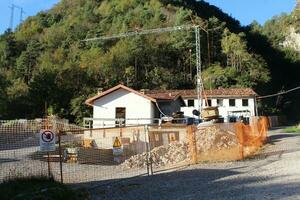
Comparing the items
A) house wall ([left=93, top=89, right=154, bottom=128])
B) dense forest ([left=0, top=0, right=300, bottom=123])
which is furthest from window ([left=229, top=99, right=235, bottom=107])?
house wall ([left=93, top=89, right=154, bottom=128])

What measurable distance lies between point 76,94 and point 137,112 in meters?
23.2

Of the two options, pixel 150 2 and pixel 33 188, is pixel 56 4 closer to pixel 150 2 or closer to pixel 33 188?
pixel 150 2

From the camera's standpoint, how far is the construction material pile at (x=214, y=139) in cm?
2189

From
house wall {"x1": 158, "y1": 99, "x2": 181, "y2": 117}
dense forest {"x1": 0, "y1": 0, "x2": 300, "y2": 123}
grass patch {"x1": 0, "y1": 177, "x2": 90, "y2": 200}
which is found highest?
dense forest {"x1": 0, "y1": 0, "x2": 300, "y2": 123}

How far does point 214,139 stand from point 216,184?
9.52m

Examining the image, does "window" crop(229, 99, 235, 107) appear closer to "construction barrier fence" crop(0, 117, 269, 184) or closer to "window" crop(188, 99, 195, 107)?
"window" crop(188, 99, 195, 107)

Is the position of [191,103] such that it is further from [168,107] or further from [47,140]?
[47,140]

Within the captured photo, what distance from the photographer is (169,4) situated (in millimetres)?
134625

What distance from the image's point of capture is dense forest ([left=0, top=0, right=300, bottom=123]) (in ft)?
243

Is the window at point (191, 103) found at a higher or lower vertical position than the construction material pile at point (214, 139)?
higher

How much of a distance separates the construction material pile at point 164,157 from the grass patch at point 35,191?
22.6 ft

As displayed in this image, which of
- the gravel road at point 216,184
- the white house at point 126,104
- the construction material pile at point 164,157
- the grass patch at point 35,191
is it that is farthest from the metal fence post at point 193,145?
the white house at point 126,104

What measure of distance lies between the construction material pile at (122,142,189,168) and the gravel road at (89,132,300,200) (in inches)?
83.2

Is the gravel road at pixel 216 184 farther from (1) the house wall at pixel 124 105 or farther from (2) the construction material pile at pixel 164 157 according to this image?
(1) the house wall at pixel 124 105
